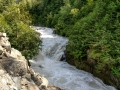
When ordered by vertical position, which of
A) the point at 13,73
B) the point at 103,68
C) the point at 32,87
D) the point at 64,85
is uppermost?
the point at 13,73

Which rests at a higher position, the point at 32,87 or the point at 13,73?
the point at 13,73

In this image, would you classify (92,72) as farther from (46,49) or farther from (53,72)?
(46,49)

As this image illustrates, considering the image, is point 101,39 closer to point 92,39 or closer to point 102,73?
point 92,39

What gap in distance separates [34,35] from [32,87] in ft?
26.7

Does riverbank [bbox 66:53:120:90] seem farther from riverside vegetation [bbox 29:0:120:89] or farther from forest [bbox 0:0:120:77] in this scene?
forest [bbox 0:0:120:77]

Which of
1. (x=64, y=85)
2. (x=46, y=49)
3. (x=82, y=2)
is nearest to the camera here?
(x=64, y=85)

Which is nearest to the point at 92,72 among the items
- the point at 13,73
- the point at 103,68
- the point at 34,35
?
the point at 103,68

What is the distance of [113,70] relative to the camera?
1408cm

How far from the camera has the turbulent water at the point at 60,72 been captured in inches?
590

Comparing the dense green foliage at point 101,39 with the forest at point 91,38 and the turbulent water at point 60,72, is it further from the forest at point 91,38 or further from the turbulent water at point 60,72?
the turbulent water at point 60,72

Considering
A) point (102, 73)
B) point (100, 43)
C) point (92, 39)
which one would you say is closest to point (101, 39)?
point (100, 43)

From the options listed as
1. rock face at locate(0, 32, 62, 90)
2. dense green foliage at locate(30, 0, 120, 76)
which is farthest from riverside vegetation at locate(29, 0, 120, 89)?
rock face at locate(0, 32, 62, 90)

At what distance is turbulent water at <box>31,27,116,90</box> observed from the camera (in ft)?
49.1

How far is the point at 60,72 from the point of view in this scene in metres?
17.3
